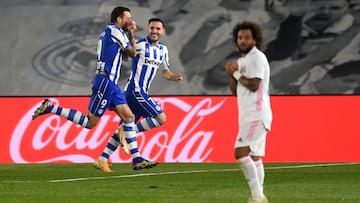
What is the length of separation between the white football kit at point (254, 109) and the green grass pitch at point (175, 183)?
45.3 inches

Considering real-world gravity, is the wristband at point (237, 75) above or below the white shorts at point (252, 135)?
above

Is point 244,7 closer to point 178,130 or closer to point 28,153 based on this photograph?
point 178,130

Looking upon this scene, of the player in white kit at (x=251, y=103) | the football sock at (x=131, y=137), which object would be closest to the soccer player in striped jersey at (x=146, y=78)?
the football sock at (x=131, y=137)

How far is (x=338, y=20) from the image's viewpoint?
2133 centimetres

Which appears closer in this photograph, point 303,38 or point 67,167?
point 67,167

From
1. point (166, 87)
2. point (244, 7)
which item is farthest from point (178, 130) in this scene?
point (244, 7)

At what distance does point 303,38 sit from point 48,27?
4486mm

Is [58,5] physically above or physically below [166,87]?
above

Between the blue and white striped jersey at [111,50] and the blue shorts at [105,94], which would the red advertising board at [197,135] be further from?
the blue and white striped jersey at [111,50]

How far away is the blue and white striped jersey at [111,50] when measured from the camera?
15.8 meters

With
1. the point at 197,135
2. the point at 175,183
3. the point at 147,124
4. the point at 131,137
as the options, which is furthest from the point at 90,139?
the point at 175,183

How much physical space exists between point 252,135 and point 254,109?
0.75 feet

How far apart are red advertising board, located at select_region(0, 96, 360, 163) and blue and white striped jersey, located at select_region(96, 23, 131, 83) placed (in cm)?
445

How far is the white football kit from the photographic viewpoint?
425 inches
